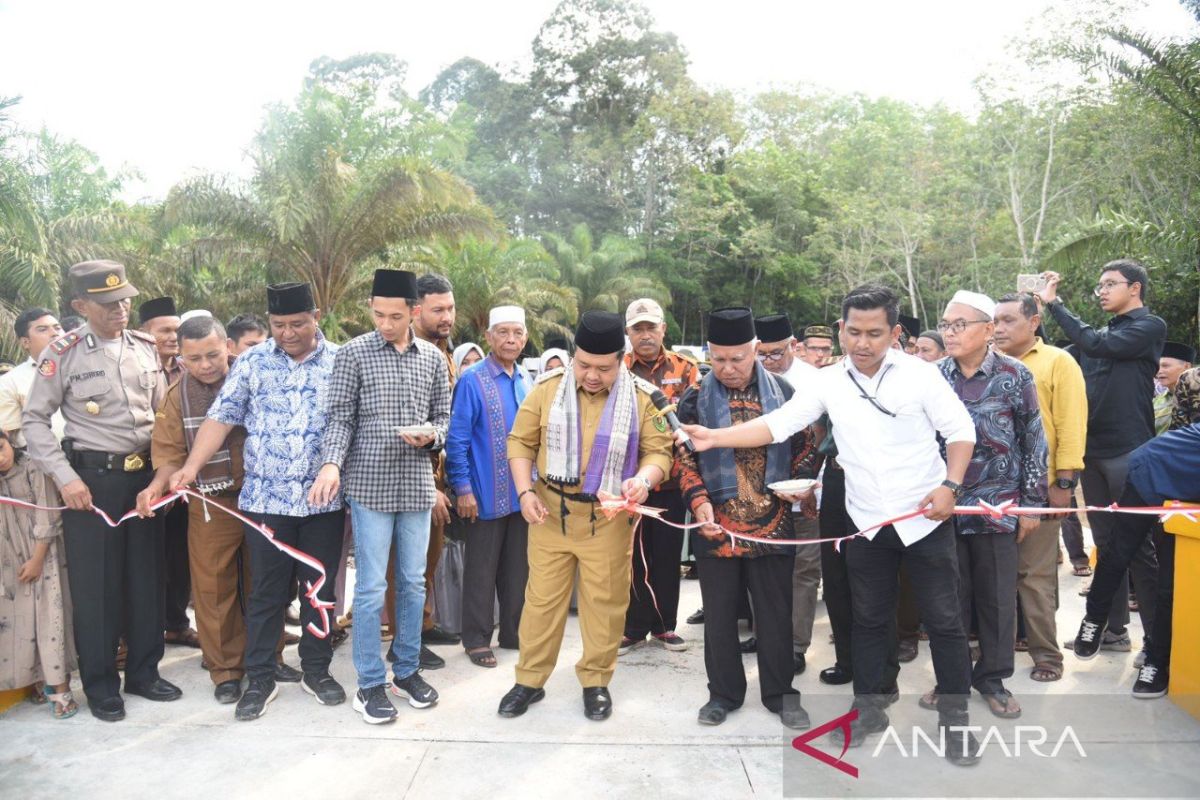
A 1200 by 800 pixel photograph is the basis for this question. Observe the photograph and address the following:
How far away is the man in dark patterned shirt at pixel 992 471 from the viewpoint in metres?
4.42

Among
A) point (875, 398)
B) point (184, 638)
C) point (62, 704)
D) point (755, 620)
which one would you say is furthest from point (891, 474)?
point (184, 638)

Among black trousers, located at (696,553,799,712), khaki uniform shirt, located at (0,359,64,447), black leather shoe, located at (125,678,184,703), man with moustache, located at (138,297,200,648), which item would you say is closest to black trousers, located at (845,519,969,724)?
black trousers, located at (696,553,799,712)

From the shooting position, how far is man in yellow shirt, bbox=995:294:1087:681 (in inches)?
193

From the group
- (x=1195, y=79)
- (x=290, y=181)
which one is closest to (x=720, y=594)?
(x=1195, y=79)

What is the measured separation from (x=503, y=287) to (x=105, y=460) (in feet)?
71.0

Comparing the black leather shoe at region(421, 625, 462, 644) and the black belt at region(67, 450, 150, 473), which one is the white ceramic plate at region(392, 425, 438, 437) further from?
the black leather shoe at region(421, 625, 462, 644)

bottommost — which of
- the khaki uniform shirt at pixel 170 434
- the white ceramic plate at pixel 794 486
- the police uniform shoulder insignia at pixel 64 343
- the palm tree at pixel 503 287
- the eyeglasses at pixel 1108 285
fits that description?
the white ceramic plate at pixel 794 486

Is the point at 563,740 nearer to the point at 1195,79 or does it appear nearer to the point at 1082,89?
the point at 1195,79

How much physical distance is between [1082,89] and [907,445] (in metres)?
24.5

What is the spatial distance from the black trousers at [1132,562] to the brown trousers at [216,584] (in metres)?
4.45

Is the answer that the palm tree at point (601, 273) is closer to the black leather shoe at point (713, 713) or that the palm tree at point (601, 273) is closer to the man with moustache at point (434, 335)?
the man with moustache at point (434, 335)

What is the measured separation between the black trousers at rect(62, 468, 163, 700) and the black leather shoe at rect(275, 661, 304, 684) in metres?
0.61

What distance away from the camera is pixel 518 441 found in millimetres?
4523

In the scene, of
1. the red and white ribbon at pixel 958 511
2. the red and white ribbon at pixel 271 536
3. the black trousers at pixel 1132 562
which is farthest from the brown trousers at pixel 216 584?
the black trousers at pixel 1132 562
